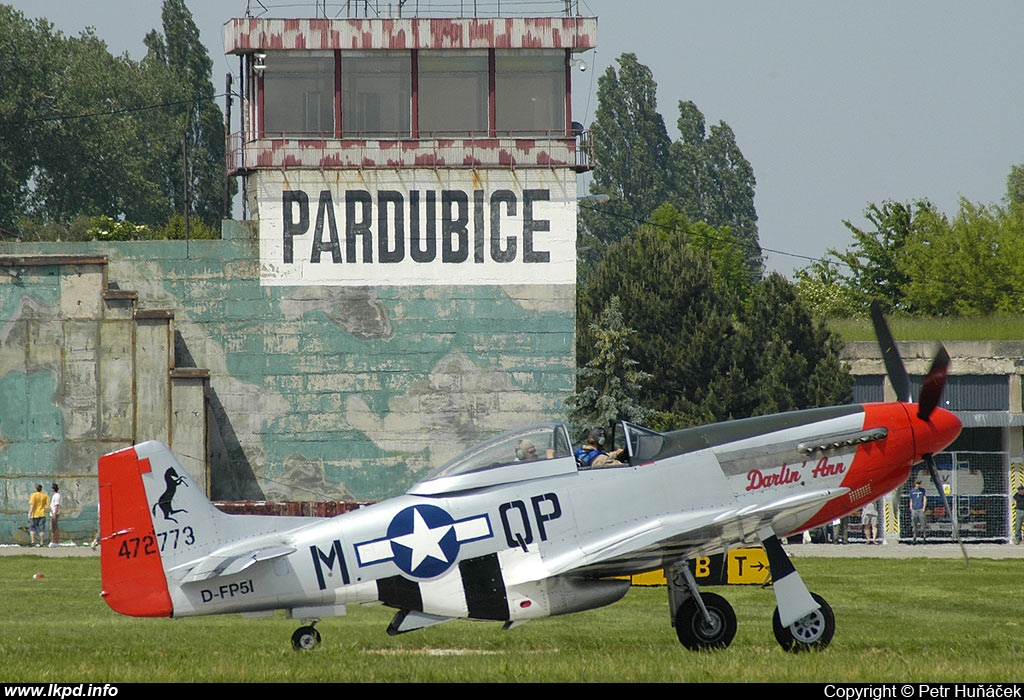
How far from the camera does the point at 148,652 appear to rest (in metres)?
12.9

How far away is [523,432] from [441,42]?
23541mm

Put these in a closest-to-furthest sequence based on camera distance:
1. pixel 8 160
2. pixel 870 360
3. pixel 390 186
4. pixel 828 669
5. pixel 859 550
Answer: pixel 828 669 < pixel 859 550 < pixel 390 186 < pixel 870 360 < pixel 8 160

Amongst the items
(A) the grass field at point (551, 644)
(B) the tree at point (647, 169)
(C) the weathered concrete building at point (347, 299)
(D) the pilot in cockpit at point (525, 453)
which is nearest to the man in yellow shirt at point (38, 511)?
(C) the weathered concrete building at point (347, 299)

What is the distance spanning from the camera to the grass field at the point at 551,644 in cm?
1052

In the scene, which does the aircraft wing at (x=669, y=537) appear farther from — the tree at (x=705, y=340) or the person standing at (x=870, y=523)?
the tree at (x=705, y=340)

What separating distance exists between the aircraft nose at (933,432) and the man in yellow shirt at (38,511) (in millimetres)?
24229

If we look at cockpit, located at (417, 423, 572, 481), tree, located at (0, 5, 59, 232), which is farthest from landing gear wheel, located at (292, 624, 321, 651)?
tree, located at (0, 5, 59, 232)

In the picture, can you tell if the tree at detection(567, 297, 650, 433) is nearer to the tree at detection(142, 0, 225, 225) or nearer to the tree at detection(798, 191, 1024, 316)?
the tree at detection(798, 191, 1024, 316)

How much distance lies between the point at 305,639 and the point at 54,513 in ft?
72.8

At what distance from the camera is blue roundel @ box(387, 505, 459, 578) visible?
39.6ft

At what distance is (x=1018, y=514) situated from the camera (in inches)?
1245

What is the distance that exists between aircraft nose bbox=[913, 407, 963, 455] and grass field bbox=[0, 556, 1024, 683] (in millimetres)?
1919


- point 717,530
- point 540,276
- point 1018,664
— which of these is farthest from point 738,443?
point 540,276
